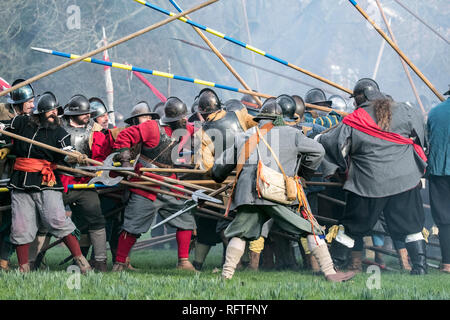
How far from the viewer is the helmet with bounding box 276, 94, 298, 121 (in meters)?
7.85

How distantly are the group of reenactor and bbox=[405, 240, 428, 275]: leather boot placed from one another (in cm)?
1

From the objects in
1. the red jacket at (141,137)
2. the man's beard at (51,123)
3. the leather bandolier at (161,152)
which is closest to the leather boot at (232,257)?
the red jacket at (141,137)

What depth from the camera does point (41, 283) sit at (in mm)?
5570

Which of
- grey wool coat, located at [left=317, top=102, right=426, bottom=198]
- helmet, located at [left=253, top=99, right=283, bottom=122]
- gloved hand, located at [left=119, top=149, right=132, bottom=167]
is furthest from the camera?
grey wool coat, located at [left=317, top=102, right=426, bottom=198]

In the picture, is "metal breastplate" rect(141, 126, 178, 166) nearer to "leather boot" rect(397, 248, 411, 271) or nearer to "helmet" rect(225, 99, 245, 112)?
"helmet" rect(225, 99, 245, 112)

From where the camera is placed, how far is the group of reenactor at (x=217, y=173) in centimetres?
611

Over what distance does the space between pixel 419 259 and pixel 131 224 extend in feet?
9.71

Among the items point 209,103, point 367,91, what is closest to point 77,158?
point 209,103

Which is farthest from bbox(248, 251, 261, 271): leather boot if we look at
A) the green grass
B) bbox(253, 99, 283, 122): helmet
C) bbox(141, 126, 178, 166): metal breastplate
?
bbox(253, 99, 283, 122): helmet

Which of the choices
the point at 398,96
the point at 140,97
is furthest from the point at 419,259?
the point at 398,96

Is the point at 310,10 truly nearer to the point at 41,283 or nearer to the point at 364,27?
the point at 364,27

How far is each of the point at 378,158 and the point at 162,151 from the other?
2216 millimetres

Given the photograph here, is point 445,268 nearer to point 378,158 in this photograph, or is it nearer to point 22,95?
point 378,158

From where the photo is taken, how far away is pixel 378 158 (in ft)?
23.7
